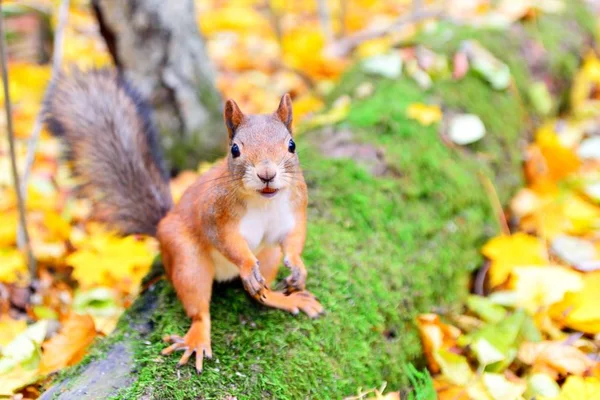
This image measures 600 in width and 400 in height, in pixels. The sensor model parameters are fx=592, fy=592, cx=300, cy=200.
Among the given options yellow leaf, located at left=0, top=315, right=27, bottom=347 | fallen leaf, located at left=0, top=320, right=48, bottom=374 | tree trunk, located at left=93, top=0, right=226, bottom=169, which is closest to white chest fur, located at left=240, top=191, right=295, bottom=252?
fallen leaf, located at left=0, top=320, right=48, bottom=374

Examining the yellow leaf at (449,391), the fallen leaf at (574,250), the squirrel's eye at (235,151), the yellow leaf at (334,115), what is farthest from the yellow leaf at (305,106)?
the yellow leaf at (449,391)

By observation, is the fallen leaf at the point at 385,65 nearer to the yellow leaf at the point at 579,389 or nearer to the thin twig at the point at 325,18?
the thin twig at the point at 325,18

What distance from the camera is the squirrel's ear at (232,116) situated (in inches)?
68.7

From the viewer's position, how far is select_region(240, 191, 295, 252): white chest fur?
177 centimetres

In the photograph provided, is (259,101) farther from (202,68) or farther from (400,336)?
(400,336)

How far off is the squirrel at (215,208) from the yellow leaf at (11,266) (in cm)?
57

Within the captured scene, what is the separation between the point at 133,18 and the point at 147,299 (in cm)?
182

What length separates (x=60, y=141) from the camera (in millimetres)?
2318

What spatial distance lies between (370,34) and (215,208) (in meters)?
3.79

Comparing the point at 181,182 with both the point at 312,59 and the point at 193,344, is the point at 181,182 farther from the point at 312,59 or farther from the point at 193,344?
the point at 312,59

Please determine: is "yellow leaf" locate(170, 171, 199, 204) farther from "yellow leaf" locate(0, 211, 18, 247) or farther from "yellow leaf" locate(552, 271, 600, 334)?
"yellow leaf" locate(552, 271, 600, 334)

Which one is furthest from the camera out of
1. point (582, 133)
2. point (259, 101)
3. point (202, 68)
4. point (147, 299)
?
point (259, 101)

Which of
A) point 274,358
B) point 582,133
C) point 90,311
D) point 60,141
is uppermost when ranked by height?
point 60,141

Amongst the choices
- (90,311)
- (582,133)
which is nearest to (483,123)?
(582,133)
